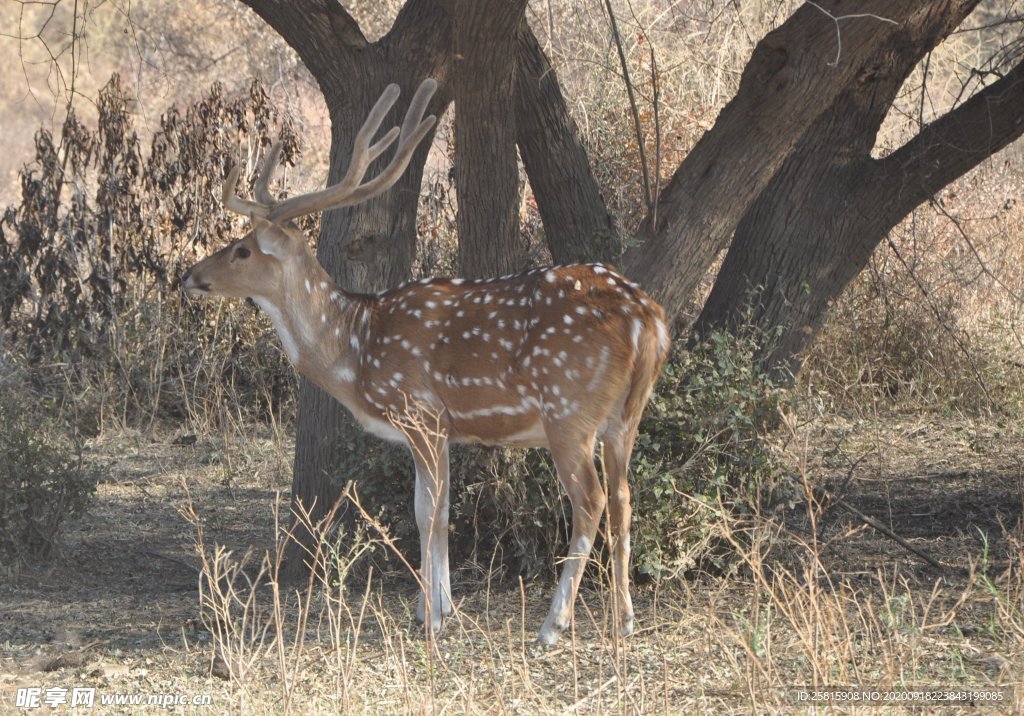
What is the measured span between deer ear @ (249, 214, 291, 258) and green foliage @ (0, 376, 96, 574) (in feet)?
5.62

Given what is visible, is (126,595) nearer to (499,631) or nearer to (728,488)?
(499,631)

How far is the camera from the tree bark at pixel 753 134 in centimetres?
567

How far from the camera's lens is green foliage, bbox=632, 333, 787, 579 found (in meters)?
5.84

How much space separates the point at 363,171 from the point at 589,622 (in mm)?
2130

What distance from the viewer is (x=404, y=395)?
18.2ft

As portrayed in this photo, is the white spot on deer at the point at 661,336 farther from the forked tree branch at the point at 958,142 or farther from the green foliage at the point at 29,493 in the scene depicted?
the green foliage at the point at 29,493

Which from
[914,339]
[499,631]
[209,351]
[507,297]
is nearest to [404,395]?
[507,297]

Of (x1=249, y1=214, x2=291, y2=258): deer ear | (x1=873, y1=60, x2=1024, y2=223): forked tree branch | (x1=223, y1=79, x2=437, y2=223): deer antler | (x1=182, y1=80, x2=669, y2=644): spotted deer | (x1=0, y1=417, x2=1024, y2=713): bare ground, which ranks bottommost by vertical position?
(x1=0, y1=417, x2=1024, y2=713): bare ground

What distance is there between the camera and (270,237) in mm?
5867

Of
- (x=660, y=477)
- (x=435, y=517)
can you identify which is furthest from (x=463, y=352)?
(x=660, y=477)

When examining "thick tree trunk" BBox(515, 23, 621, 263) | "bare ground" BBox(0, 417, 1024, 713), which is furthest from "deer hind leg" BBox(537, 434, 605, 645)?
"thick tree trunk" BBox(515, 23, 621, 263)

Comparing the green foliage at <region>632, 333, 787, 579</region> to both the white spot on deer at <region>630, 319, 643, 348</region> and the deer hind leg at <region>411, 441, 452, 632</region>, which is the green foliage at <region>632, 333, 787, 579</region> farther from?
the deer hind leg at <region>411, 441, 452, 632</region>

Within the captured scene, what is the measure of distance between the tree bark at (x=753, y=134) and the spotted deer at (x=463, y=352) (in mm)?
639

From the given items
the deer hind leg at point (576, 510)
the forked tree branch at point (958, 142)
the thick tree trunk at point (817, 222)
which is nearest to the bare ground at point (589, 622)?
the deer hind leg at point (576, 510)
